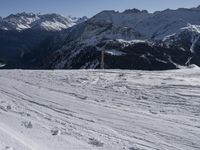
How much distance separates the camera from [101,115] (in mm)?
12312

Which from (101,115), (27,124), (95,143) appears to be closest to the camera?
(95,143)

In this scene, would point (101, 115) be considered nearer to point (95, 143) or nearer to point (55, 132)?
point (55, 132)

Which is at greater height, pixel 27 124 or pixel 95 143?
pixel 27 124

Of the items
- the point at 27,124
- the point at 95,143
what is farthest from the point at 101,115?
the point at 95,143

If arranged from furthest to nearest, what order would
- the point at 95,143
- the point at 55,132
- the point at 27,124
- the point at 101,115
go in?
1. the point at 101,115
2. the point at 27,124
3. the point at 55,132
4. the point at 95,143

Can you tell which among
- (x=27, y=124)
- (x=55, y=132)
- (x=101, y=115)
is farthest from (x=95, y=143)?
(x=101, y=115)

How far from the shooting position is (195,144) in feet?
30.0

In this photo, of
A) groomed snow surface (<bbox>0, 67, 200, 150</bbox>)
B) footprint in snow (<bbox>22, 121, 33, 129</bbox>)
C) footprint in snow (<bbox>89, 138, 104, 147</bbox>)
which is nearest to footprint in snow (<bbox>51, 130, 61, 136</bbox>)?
groomed snow surface (<bbox>0, 67, 200, 150</bbox>)

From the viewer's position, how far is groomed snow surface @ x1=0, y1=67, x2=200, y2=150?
9.38m

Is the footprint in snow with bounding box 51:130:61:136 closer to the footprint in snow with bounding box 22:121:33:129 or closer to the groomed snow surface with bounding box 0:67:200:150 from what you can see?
the groomed snow surface with bounding box 0:67:200:150

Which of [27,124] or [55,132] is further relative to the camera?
[27,124]

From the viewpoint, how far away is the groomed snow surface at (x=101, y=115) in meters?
9.38

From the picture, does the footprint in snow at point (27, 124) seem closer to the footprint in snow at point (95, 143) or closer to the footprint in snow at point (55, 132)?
the footprint in snow at point (55, 132)

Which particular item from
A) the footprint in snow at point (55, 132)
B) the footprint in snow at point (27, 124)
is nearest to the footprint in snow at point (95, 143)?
the footprint in snow at point (55, 132)
